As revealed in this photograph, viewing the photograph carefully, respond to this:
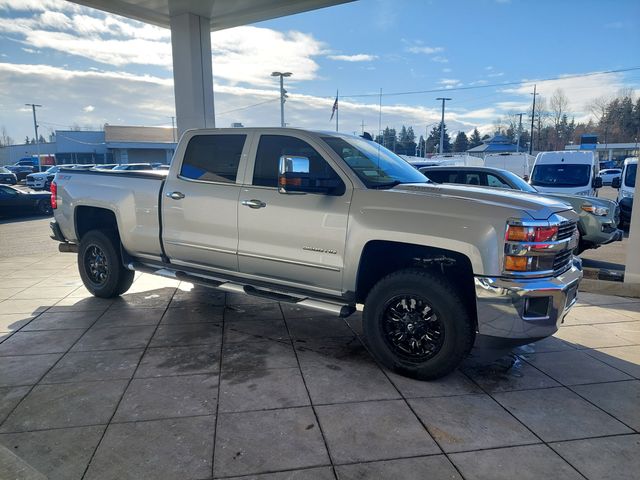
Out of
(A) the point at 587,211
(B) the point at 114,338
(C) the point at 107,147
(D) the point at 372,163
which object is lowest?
(B) the point at 114,338

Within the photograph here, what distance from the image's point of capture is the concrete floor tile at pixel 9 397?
3.33 meters

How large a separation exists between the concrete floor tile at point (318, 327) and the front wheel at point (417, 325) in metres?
1.03

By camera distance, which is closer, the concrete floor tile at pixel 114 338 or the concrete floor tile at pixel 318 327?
the concrete floor tile at pixel 114 338

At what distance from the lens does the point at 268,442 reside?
9.73ft

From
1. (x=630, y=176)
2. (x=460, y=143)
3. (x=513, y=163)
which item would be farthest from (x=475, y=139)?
(x=630, y=176)

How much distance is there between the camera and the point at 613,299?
20.8ft

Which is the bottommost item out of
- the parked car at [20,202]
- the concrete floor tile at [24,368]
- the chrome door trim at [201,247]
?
the concrete floor tile at [24,368]

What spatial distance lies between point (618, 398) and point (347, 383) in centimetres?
213

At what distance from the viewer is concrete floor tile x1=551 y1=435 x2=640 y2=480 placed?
2.70m

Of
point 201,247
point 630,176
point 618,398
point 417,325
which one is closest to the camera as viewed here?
point 618,398

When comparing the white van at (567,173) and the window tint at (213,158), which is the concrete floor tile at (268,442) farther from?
the white van at (567,173)

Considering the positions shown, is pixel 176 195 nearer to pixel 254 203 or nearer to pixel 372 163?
pixel 254 203


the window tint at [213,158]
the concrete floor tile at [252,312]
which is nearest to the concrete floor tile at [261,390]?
the concrete floor tile at [252,312]

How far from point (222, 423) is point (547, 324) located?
248 centimetres
